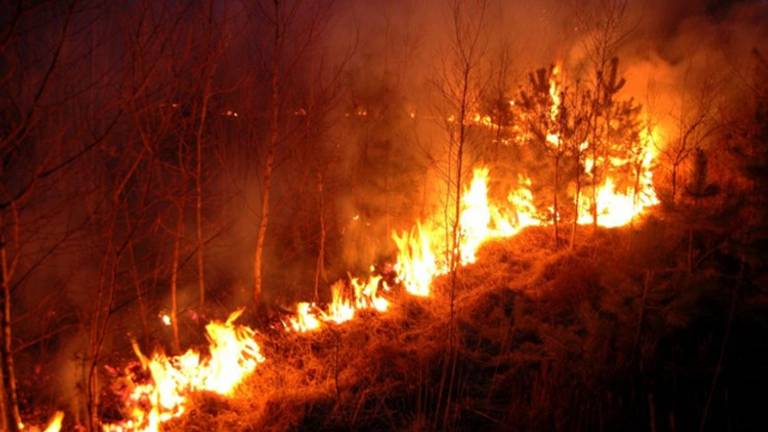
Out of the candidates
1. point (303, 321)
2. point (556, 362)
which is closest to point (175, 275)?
point (303, 321)

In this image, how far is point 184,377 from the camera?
616 centimetres

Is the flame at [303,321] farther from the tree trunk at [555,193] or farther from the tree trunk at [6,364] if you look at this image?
the tree trunk at [555,193]

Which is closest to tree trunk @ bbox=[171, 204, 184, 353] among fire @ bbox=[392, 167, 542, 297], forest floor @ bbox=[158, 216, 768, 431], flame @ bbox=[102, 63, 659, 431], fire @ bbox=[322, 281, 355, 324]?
flame @ bbox=[102, 63, 659, 431]

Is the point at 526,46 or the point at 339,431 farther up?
the point at 526,46

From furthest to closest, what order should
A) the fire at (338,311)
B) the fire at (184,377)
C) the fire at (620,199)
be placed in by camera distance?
the fire at (620,199) < the fire at (338,311) < the fire at (184,377)

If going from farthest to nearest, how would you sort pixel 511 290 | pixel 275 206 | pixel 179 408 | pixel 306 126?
pixel 275 206 → pixel 306 126 → pixel 511 290 → pixel 179 408

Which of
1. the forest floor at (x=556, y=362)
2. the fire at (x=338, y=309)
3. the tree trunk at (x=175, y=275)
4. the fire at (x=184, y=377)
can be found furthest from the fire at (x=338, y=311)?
Result: the tree trunk at (x=175, y=275)

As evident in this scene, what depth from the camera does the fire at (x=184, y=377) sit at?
5488mm

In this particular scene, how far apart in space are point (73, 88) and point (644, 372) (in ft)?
18.5

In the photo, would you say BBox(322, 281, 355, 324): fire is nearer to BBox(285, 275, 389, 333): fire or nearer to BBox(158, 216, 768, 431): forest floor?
BBox(285, 275, 389, 333): fire

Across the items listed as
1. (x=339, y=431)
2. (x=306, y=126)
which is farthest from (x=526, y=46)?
(x=339, y=431)

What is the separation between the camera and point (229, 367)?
246 inches

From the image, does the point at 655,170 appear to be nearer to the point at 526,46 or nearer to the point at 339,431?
the point at 526,46

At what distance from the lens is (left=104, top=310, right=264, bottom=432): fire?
5.49 m
